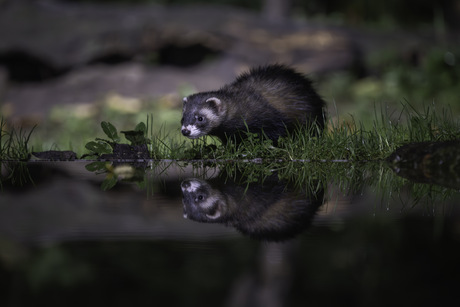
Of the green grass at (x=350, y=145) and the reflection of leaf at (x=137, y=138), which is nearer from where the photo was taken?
the green grass at (x=350, y=145)

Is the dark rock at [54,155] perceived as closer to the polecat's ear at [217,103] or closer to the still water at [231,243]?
the polecat's ear at [217,103]

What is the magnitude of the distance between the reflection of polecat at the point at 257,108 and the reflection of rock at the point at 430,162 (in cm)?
150

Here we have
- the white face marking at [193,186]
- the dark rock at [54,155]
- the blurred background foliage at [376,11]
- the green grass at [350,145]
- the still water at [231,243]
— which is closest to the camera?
the still water at [231,243]

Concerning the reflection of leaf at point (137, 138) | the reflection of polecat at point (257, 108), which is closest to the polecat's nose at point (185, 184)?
the reflection of leaf at point (137, 138)

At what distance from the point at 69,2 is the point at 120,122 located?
552 centimetres

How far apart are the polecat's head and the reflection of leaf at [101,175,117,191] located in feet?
5.74

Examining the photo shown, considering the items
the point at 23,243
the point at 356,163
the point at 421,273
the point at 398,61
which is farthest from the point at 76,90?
the point at 421,273

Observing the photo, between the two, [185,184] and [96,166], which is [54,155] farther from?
[185,184]

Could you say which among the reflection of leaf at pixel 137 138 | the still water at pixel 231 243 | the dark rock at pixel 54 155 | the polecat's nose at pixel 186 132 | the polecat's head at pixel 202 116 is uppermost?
the polecat's head at pixel 202 116

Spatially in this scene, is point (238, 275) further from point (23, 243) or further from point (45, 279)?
point (23, 243)

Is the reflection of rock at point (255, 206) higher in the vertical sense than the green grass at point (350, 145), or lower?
lower

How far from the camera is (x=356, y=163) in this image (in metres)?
5.11

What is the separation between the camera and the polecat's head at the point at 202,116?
6113mm

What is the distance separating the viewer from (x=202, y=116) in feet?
20.1
